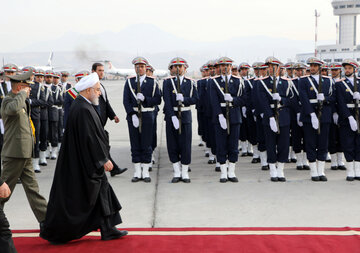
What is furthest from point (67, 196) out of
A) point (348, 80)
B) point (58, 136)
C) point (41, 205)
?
point (58, 136)

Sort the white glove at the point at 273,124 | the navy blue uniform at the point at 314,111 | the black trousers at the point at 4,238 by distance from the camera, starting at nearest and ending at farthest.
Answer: the black trousers at the point at 4,238
the white glove at the point at 273,124
the navy blue uniform at the point at 314,111

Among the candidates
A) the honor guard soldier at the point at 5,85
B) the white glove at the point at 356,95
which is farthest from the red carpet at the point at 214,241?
the honor guard soldier at the point at 5,85

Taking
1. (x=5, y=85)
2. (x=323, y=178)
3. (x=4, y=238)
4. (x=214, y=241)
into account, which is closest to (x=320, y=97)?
(x=323, y=178)

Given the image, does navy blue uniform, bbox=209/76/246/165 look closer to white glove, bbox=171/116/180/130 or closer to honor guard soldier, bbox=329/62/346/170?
white glove, bbox=171/116/180/130

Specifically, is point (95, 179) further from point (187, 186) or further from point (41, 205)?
point (187, 186)

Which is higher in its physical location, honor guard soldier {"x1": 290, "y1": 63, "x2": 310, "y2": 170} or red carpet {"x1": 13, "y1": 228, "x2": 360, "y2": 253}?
honor guard soldier {"x1": 290, "y1": 63, "x2": 310, "y2": 170}

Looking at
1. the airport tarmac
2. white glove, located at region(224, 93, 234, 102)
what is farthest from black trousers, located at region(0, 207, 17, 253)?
white glove, located at region(224, 93, 234, 102)

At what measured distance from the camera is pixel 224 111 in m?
7.99

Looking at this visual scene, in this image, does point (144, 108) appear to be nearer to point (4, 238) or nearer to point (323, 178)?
point (323, 178)

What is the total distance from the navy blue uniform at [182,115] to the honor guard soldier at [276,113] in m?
1.26

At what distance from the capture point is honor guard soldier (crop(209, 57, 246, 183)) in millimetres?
7918

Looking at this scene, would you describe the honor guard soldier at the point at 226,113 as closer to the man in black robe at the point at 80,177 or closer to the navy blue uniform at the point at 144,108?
the navy blue uniform at the point at 144,108

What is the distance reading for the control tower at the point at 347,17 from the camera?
369 ft

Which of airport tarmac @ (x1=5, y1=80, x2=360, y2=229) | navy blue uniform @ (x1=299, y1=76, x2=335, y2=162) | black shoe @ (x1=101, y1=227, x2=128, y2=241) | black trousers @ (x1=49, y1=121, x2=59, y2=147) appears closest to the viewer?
black shoe @ (x1=101, y1=227, x2=128, y2=241)
